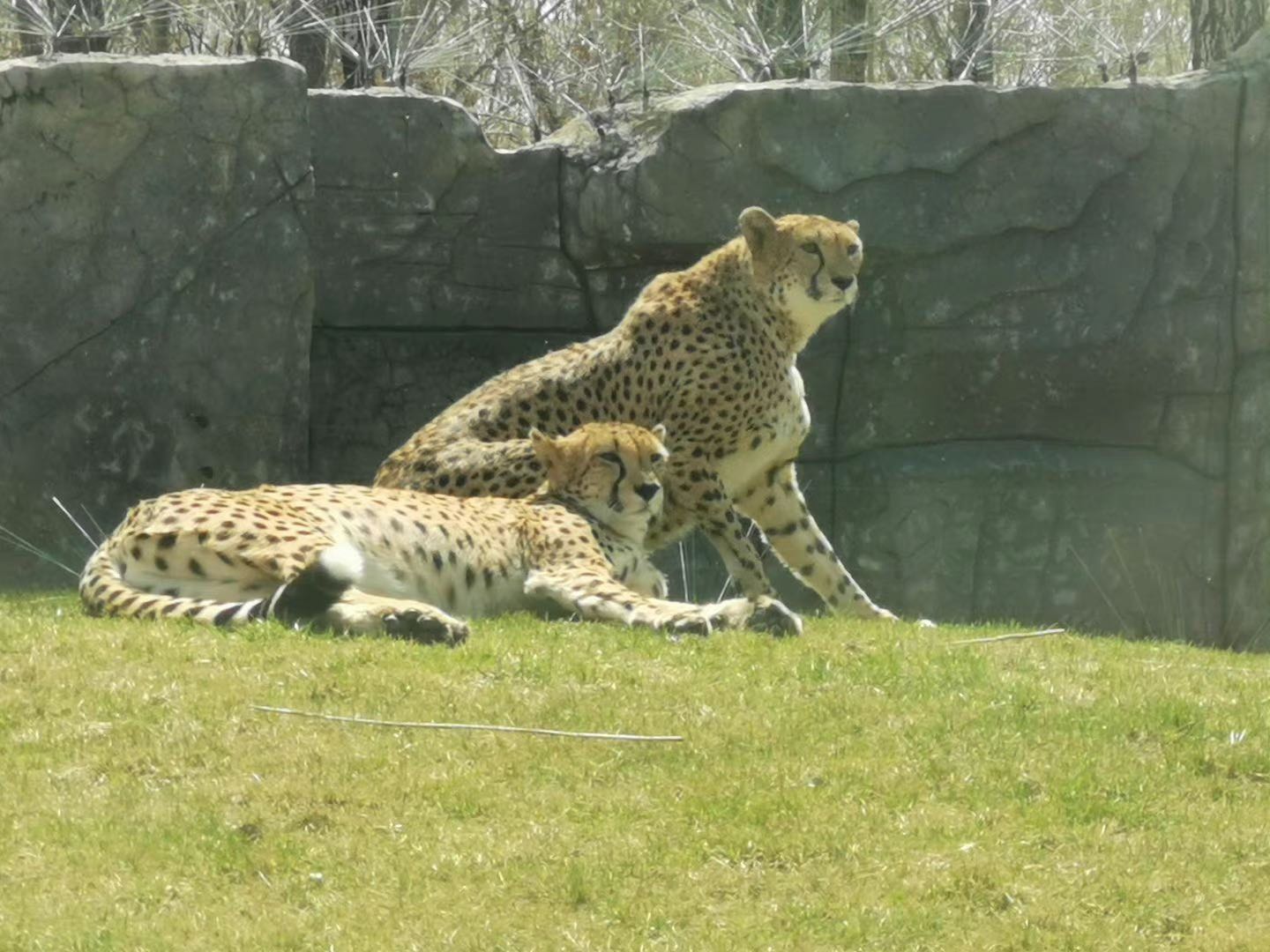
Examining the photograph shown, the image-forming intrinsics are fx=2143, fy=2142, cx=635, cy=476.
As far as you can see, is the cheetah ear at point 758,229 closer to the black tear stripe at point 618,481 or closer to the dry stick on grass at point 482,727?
the black tear stripe at point 618,481

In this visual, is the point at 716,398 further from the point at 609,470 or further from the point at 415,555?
the point at 415,555

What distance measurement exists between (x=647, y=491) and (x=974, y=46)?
465 cm

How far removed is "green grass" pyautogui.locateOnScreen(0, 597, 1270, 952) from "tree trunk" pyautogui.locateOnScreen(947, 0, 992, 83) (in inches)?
229

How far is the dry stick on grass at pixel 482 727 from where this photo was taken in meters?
6.04

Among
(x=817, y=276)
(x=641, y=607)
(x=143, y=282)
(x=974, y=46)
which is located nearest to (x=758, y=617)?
(x=641, y=607)

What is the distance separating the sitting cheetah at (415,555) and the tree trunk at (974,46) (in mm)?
4202

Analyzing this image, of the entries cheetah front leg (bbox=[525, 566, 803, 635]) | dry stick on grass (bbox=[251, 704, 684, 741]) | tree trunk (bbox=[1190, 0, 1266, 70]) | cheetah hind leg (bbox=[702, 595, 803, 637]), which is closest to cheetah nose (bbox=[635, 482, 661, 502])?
cheetah front leg (bbox=[525, 566, 803, 635])

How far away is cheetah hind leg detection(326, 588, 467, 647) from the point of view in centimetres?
718

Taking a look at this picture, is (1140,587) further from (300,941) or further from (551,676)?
(300,941)

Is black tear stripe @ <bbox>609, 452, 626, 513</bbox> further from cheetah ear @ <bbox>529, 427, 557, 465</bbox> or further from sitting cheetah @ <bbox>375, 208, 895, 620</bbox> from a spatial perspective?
sitting cheetah @ <bbox>375, 208, 895, 620</bbox>

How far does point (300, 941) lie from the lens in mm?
4738

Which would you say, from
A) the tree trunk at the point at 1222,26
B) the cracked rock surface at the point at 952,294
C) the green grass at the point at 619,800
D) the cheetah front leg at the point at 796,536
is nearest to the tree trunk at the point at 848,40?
the cracked rock surface at the point at 952,294

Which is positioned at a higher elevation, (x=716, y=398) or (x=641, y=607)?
(x=716, y=398)

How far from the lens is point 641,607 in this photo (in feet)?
26.2
